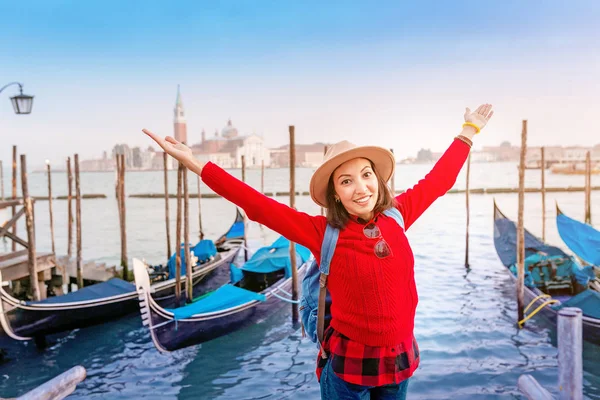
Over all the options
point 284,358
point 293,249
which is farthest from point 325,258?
point 293,249

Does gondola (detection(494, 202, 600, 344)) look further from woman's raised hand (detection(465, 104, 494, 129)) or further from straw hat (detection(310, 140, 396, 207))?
straw hat (detection(310, 140, 396, 207))

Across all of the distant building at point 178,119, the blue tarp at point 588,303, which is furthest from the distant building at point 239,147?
the blue tarp at point 588,303

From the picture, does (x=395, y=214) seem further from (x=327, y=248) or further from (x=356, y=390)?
(x=356, y=390)

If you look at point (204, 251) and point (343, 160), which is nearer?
point (343, 160)

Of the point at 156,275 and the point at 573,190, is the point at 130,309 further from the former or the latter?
the point at 573,190

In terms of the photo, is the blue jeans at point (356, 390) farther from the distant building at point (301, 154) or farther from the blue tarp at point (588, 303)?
the distant building at point (301, 154)

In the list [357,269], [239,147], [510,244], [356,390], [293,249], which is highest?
[239,147]

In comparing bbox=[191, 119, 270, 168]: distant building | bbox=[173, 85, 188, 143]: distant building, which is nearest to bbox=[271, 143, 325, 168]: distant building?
bbox=[191, 119, 270, 168]: distant building

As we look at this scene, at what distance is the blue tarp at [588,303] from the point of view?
16.3 feet

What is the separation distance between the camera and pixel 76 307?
6.02 metres

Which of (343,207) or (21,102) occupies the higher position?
(21,102)

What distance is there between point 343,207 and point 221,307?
14.2ft

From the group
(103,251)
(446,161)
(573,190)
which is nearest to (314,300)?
(446,161)

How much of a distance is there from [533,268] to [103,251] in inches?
531
